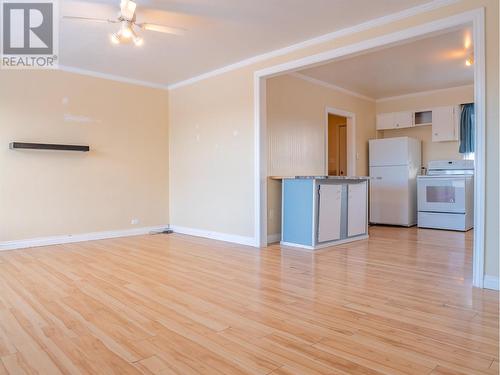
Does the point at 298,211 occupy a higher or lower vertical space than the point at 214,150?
lower

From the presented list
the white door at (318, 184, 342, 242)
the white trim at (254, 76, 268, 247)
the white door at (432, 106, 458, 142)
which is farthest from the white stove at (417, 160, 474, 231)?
the white trim at (254, 76, 268, 247)

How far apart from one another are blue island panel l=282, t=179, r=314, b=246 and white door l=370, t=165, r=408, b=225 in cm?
295

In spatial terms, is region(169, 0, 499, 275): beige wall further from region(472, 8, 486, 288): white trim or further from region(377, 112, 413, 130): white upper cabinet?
region(377, 112, 413, 130): white upper cabinet

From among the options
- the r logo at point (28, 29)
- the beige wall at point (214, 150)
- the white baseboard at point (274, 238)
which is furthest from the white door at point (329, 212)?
the r logo at point (28, 29)

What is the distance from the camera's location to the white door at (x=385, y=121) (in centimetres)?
740

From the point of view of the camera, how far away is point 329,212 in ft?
15.7

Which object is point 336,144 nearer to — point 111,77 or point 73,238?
point 111,77

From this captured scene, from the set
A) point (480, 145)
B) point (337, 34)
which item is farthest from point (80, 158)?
point (480, 145)

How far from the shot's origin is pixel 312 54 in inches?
162

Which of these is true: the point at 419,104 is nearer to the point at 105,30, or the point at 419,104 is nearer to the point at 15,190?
the point at 105,30

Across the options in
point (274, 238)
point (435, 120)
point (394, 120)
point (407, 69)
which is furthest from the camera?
point (394, 120)

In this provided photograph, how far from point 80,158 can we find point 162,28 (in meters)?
2.70

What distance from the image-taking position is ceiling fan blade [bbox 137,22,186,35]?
3.28m

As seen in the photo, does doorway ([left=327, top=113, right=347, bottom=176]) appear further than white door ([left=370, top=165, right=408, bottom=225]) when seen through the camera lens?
Yes
